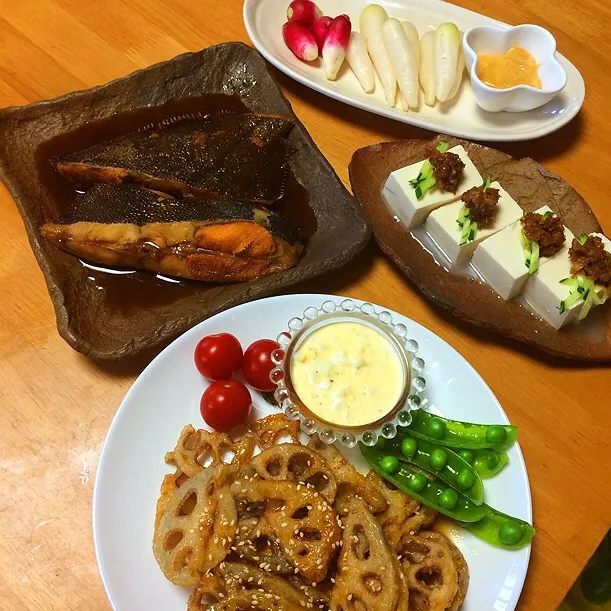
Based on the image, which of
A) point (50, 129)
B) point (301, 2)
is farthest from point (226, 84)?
point (50, 129)

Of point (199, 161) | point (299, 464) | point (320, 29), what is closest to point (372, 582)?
point (299, 464)

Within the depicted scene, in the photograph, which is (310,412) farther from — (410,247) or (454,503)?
(410,247)

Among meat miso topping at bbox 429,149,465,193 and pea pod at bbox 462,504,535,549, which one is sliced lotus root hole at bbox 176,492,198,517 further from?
meat miso topping at bbox 429,149,465,193

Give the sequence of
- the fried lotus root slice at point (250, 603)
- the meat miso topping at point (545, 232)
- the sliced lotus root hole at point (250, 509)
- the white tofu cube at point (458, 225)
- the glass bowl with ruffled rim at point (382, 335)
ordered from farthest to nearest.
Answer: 1. the white tofu cube at point (458, 225)
2. the meat miso topping at point (545, 232)
3. the glass bowl with ruffled rim at point (382, 335)
4. the sliced lotus root hole at point (250, 509)
5. the fried lotus root slice at point (250, 603)

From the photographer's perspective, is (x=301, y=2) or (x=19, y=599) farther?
(x=301, y=2)

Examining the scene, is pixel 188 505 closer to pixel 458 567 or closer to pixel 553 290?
pixel 458 567

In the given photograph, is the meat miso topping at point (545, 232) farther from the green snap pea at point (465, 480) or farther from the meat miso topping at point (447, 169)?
the green snap pea at point (465, 480)

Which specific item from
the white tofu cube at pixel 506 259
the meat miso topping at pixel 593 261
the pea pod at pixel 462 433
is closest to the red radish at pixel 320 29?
the white tofu cube at pixel 506 259
